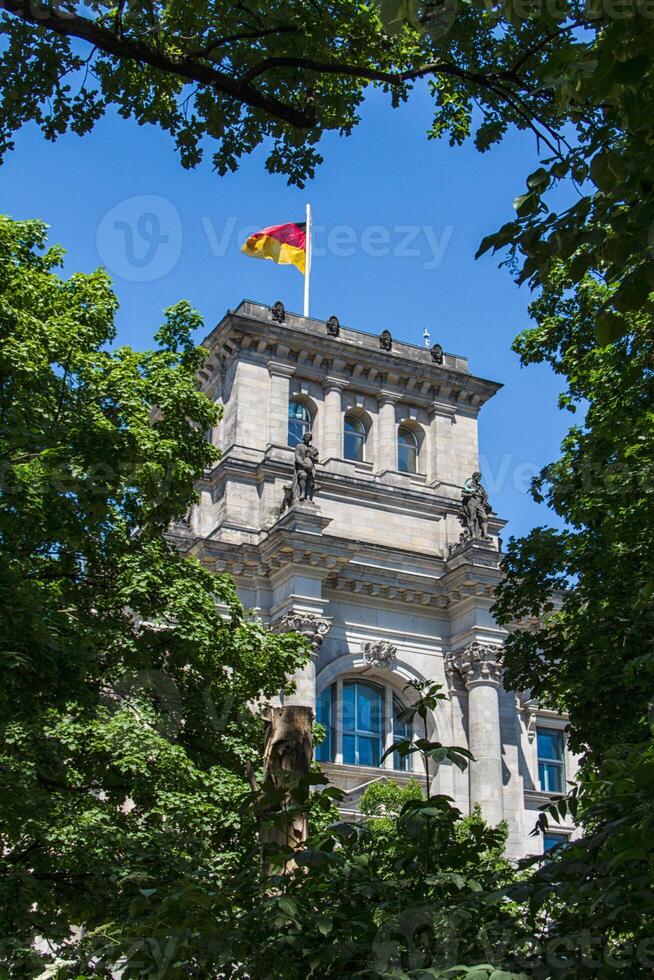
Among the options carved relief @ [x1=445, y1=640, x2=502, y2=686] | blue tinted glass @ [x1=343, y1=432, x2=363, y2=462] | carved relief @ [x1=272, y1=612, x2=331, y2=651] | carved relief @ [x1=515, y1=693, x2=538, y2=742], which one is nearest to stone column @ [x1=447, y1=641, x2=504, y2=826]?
carved relief @ [x1=445, y1=640, x2=502, y2=686]

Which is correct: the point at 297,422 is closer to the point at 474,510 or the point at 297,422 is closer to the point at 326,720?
the point at 474,510

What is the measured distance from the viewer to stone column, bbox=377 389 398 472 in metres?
42.6

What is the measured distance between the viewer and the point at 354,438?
4334 centimetres

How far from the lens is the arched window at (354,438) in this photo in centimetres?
4294

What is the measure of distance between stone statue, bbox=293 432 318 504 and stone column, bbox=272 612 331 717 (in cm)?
376

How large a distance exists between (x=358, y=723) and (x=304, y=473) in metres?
8.07

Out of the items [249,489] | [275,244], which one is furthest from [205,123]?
[275,244]

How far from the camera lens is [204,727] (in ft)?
67.4

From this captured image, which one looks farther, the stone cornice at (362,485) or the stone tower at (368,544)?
the stone cornice at (362,485)

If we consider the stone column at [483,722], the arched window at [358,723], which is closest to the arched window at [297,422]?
the arched window at [358,723]

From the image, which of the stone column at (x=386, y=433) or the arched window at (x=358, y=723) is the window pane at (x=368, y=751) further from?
the stone column at (x=386, y=433)

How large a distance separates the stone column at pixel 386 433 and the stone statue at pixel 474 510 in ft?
9.50

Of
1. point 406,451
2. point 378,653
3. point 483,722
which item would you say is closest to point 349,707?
point 378,653

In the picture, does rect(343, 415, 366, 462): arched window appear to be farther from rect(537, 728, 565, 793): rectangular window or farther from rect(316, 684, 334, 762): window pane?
rect(537, 728, 565, 793): rectangular window
